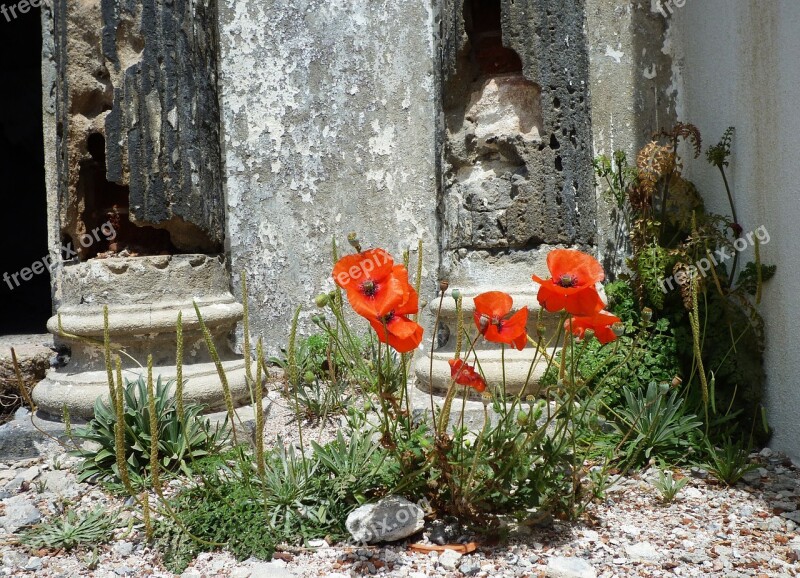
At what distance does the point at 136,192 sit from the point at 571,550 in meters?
2.46

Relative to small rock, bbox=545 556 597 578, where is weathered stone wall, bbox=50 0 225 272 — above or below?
above

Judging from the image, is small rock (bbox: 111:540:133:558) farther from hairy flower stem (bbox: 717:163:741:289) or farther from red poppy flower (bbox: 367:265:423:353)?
hairy flower stem (bbox: 717:163:741:289)

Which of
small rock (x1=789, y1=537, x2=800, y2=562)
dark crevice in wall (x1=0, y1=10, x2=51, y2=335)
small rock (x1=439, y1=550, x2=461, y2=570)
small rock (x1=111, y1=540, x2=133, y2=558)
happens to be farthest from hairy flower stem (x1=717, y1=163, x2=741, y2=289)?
dark crevice in wall (x1=0, y1=10, x2=51, y2=335)

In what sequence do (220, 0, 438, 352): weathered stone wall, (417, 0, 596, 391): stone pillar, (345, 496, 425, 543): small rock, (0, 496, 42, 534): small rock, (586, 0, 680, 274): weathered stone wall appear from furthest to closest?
1. (220, 0, 438, 352): weathered stone wall
2. (586, 0, 680, 274): weathered stone wall
3. (417, 0, 596, 391): stone pillar
4. (0, 496, 42, 534): small rock
5. (345, 496, 425, 543): small rock

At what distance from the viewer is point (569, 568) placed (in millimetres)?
1988

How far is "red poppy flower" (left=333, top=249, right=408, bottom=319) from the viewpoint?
1852mm

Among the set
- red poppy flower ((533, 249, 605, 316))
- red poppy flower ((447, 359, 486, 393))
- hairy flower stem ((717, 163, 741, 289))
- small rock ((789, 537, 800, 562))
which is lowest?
small rock ((789, 537, 800, 562))

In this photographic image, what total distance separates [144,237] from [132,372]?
70cm

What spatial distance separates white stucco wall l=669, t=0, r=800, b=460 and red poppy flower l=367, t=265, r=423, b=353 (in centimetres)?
203

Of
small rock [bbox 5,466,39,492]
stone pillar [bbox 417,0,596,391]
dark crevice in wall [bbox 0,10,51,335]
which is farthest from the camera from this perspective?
dark crevice in wall [bbox 0,10,51,335]

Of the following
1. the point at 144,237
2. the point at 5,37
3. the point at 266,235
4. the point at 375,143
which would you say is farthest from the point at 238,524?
the point at 5,37

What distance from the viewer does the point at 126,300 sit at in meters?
3.22

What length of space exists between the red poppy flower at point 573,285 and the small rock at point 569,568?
2.54 ft

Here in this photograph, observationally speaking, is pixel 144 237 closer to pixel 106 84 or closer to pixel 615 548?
pixel 106 84
